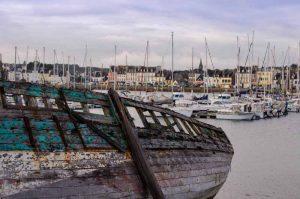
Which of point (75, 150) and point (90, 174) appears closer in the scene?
point (75, 150)

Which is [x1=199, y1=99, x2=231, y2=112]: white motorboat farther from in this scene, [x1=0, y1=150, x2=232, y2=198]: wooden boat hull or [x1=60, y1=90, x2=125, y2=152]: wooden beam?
[x1=60, y1=90, x2=125, y2=152]: wooden beam

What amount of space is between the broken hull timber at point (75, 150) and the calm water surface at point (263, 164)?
8377 millimetres

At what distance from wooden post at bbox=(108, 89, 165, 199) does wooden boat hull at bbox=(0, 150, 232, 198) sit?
0.13 m

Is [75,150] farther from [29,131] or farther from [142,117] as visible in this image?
[142,117]

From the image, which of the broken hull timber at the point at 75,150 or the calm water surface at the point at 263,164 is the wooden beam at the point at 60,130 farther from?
the calm water surface at the point at 263,164

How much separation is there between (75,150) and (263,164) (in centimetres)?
2060

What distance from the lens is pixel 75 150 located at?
9492mm

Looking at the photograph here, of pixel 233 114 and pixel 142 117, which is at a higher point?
pixel 142 117

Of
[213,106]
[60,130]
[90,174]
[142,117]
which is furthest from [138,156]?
[213,106]

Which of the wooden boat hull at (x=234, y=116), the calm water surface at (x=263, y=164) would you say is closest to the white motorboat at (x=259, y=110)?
the wooden boat hull at (x=234, y=116)

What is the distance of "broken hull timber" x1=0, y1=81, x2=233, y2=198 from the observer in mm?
8867

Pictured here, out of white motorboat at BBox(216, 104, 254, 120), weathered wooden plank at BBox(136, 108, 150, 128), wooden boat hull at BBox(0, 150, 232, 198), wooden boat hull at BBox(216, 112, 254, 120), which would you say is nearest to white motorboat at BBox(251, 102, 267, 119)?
wooden boat hull at BBox(216, 112, 254, 120)

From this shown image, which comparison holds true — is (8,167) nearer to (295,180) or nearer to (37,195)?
(37,195)

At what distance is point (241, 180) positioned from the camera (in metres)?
23.1
